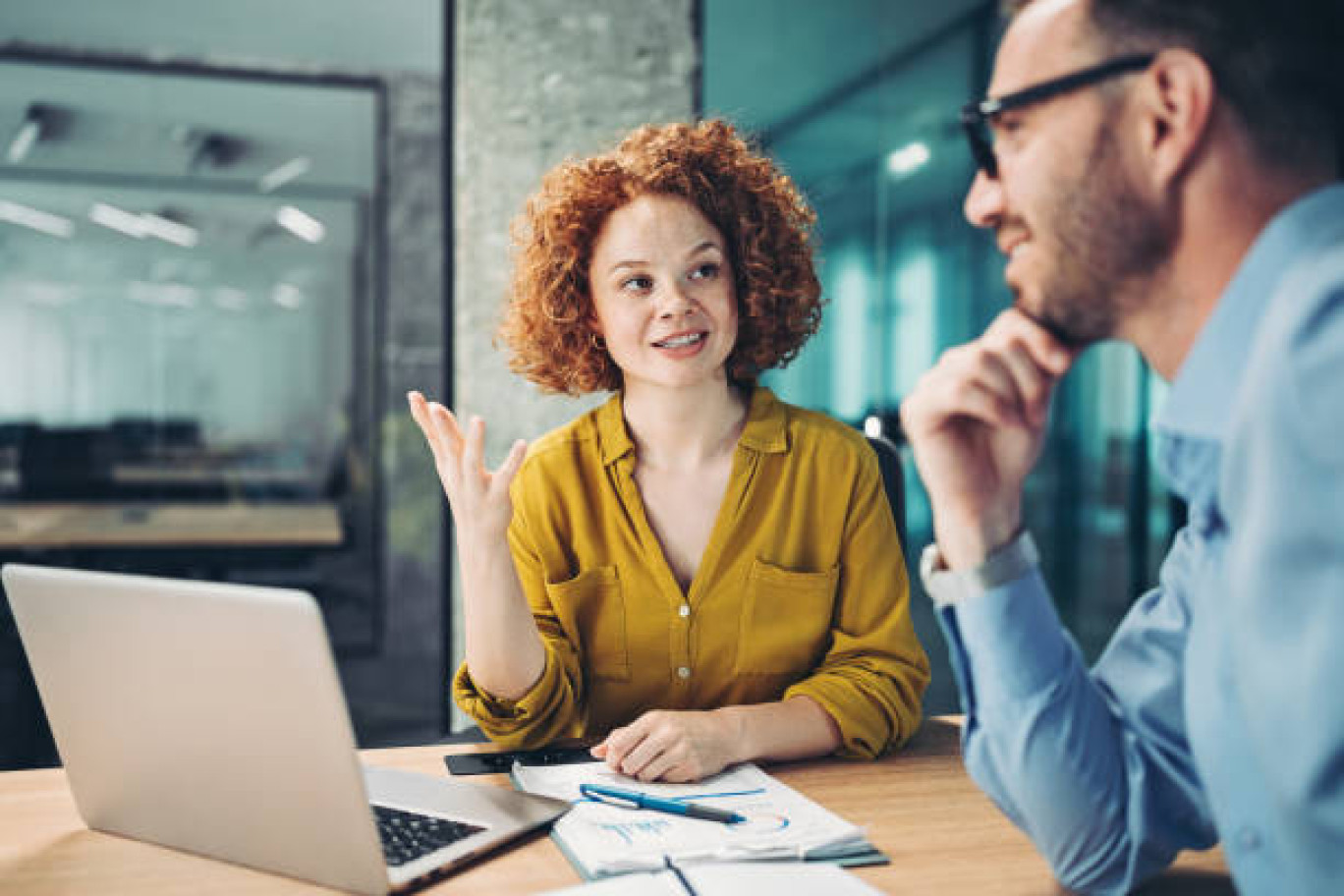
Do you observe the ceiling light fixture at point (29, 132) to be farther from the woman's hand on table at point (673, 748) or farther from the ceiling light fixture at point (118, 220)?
the woman's hand on table at point (673, 748)

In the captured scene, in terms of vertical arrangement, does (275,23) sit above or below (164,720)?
above

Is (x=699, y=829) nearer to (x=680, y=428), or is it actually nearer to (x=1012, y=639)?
(x=1012, y=639)

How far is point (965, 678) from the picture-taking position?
3.41 feet

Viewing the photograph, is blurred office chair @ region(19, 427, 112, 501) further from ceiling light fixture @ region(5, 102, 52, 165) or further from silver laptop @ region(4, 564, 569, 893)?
silver laptop @ region(4, 564, 569, 893)

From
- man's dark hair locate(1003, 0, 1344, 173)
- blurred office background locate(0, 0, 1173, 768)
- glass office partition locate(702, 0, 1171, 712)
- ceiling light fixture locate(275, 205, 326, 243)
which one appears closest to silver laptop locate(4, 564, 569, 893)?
man's dark hair locate(1003, 0, 1344, 173)

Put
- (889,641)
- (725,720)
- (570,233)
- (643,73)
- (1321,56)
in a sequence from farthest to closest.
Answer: (643,73) < (570,233) < (889,641) < (725,720) < (1321,56)

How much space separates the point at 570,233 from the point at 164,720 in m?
1.05

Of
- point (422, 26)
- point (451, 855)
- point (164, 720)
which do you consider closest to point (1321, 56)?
point (451, 855)

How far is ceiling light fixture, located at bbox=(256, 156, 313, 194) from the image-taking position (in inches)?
150

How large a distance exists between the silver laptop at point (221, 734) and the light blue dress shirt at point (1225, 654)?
47 centimetres

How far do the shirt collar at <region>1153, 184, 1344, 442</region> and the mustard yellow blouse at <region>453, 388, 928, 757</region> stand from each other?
28.6 inches

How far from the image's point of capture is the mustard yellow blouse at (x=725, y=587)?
1.59 m

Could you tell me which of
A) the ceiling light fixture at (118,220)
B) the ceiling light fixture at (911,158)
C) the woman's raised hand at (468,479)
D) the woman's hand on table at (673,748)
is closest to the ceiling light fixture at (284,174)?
the ceiling light fixture at (118,220)

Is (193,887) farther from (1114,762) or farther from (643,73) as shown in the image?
(643,73)
